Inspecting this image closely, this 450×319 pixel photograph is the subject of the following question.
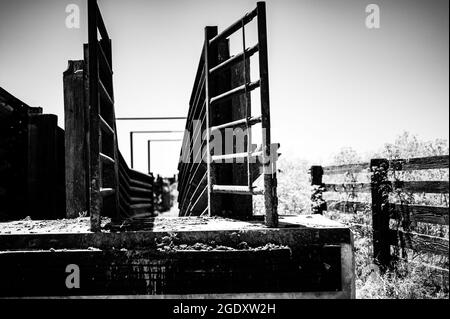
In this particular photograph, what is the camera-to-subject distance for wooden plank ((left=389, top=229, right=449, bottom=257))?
404cm

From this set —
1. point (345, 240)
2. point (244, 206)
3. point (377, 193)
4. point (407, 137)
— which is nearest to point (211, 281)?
point (345, 240)

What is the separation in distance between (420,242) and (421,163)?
1.10 meters

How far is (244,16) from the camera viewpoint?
2.62 metres

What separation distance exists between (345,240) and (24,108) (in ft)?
15.2

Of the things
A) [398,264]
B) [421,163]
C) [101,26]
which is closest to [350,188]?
[398,264]

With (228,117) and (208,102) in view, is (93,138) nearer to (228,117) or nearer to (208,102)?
(208,102)

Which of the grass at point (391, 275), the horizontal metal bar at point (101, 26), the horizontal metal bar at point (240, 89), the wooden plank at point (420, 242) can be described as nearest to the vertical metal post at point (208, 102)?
the horizontal metal bar at point (240, 89)

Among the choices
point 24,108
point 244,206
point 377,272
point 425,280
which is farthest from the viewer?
point 377,272

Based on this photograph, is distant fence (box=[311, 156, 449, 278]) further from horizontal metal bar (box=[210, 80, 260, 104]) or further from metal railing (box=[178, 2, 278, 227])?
horizontal metal bar (box=[210, 80, 260, 104])

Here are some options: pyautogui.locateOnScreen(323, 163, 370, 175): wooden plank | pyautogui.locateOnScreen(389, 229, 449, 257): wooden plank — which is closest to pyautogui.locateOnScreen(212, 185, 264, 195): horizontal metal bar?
pyautogui.locateOnScreen(389, 229, 449, 257): wooden plank

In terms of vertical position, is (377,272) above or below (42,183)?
below

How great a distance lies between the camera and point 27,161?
4.43m

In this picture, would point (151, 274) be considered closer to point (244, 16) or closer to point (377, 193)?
point (244, 16)

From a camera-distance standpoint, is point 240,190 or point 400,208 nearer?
point 240,190
